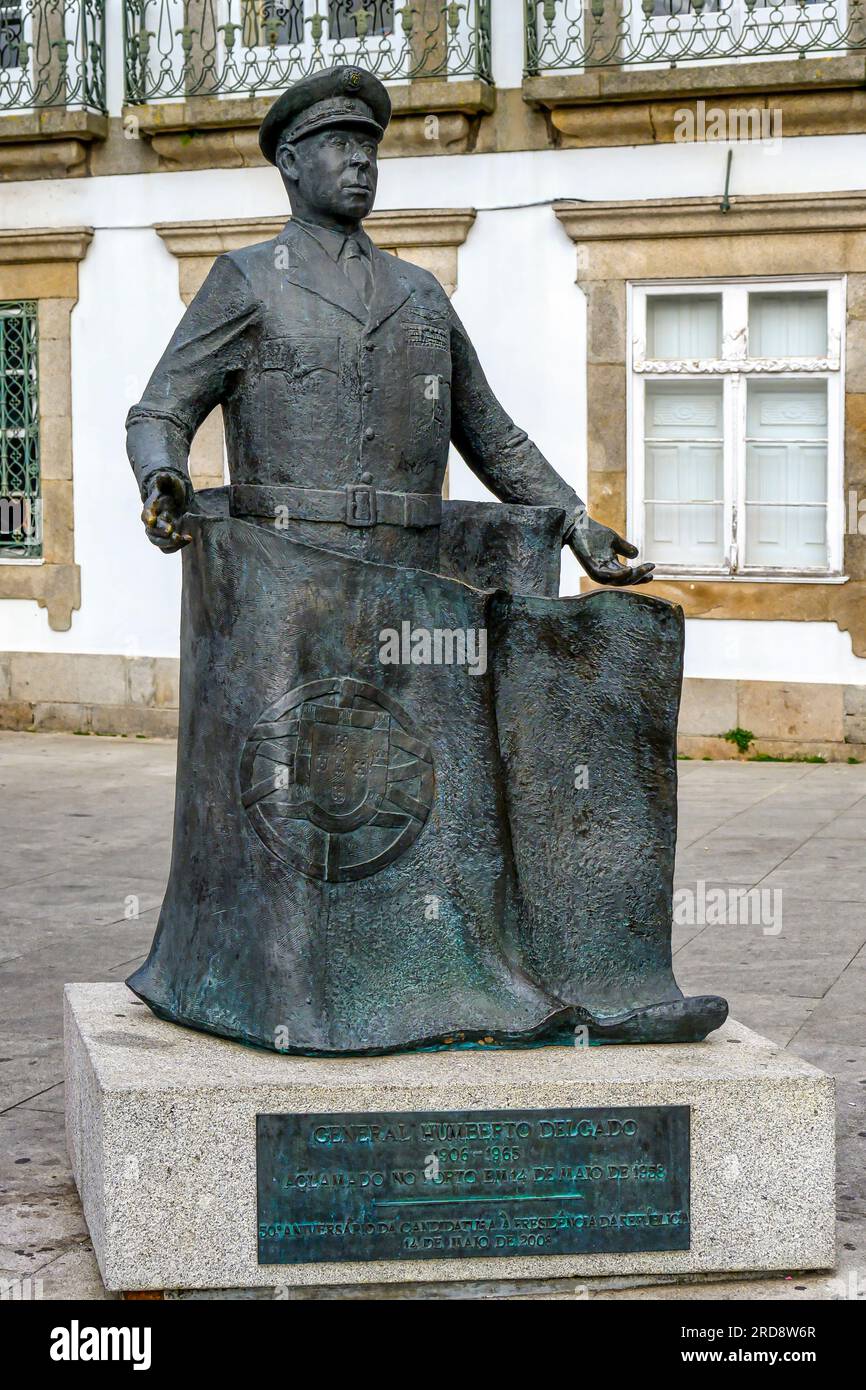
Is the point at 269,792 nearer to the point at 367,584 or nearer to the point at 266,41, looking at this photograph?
the point at 367,584

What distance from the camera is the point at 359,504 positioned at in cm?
438

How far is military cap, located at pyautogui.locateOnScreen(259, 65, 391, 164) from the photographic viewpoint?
14.5ft

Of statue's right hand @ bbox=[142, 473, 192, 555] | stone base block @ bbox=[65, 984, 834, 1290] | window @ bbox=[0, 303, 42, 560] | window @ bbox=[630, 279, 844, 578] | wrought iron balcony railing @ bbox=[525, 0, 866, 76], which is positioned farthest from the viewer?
window @ bbox=[0, 303, 42, 560]

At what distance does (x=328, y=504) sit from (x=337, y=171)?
718mm

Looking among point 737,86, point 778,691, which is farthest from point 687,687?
point 737,86

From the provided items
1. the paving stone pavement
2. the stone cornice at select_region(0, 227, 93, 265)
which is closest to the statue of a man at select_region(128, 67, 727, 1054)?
the paving stone pavement

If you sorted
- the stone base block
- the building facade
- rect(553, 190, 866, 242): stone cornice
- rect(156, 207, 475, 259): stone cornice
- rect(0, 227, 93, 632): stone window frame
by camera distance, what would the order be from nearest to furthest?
1. the stone base block
2. rect(553, 190, 866, 242): stone cornice
3. the building facade
4. rect(156, 207, 475, 259): stone cornice
5. rect(0, 227, 93, 632): stone window frame

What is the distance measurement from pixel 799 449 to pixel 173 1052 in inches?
366

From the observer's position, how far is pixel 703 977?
688cm

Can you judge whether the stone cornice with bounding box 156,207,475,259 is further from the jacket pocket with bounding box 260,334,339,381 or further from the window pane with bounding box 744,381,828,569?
the jacket pocket with bounding box 260,334,339,381

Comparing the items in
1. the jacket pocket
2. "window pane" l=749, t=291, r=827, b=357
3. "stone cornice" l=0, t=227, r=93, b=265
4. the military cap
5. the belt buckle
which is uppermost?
"stone cornice" l=0, t=227, r=93, b=265

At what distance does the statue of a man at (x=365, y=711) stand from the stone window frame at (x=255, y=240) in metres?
8.42

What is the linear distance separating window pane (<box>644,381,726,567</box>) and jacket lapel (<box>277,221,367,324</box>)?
8606 millimetres

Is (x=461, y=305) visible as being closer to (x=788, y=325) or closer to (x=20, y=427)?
(x=788, y=325)
